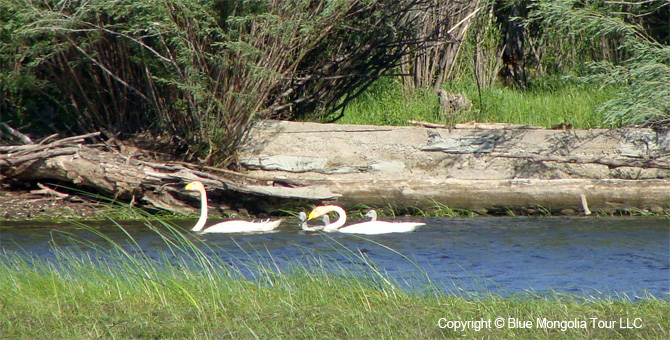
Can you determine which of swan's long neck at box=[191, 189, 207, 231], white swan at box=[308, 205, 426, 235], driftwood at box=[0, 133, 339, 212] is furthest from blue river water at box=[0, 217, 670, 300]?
driftwood at box=[0, 133, 339, 212]

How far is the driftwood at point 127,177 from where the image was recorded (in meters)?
9.98

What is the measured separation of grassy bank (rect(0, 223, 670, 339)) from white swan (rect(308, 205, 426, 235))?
3.19 metres

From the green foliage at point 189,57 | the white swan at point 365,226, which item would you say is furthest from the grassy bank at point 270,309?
the green foliage at point 189,57

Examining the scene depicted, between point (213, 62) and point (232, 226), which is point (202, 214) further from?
point (213, 62)

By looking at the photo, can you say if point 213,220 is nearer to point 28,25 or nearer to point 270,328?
point 28,25

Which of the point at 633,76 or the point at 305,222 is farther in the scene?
the point at 633,76

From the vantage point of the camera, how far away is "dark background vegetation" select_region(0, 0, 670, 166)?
394 inches

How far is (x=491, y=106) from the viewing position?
13.2 metres

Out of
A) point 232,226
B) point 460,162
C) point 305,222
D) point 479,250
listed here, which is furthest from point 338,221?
point 460,162

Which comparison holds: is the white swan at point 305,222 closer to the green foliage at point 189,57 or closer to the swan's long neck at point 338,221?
the swan's long neck at point 338,221

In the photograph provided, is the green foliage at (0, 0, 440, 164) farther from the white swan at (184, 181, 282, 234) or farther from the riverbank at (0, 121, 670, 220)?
the white swan at (184, 181, 282, 234)

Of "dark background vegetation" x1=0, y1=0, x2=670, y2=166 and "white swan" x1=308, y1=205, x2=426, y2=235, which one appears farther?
"dark background vegetation" x1=0, y1=0, x2=670, y2=166

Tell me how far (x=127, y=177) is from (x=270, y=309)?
5.42 meters

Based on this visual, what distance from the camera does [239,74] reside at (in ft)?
34.1
